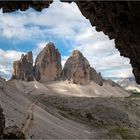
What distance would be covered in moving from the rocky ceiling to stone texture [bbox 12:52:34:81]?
152904mm

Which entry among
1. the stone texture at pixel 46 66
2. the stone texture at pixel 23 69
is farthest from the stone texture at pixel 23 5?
the stone texture at pixel 46 66

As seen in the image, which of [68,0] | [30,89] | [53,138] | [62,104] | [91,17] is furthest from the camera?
[30,89]

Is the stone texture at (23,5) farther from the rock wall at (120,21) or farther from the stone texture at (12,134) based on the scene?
the stone texture at (12,134)

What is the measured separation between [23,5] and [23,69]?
157189mm

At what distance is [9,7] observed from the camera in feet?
82.7

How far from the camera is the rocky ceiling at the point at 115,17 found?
24.9 meters

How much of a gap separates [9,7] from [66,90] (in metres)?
161

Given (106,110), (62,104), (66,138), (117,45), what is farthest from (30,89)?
(117,45)

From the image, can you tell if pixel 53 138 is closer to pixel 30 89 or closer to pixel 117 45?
pixel 117 45

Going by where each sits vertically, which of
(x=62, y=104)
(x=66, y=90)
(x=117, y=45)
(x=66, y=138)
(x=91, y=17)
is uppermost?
(x=91, y=17)

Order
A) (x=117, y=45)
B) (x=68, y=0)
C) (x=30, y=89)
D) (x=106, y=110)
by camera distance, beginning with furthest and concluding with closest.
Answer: (x=30, y=89) → (x=106, y=110) → (x=117, y=45) → (x=68, y=0)

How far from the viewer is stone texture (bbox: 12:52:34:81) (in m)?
181

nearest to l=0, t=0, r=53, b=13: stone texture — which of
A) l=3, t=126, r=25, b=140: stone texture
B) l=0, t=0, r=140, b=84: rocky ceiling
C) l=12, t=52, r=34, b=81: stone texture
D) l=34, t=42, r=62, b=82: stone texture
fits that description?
l=0, t=0, r=140, b=84: rocky ceiling

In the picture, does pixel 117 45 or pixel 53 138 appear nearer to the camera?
pixel 117 45
